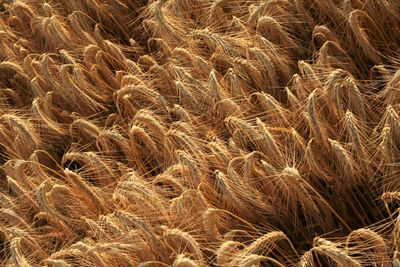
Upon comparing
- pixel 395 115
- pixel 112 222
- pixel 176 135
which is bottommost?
pixel 112 222

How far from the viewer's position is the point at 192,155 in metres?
1.99

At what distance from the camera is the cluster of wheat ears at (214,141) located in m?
1.76

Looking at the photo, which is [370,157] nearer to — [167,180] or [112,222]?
[167,180]

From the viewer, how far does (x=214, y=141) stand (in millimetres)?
2027

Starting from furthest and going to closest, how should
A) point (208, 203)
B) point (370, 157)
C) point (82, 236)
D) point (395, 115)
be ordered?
point (82, 236)
point (208, 203)
point (370, 157)
point (395, 115)

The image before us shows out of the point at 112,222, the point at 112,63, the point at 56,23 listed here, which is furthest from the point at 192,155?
the point at 56,23

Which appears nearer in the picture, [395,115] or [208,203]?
[395,115]

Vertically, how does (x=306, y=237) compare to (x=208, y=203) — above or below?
below

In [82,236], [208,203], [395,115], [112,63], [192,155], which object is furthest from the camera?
[112,63]

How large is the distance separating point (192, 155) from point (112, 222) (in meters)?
0.29

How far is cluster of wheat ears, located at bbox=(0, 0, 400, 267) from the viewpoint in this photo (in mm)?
1759

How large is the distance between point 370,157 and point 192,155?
508 millimetres

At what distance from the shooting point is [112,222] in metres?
1.88

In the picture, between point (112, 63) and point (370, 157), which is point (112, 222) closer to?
point (370, 157)
